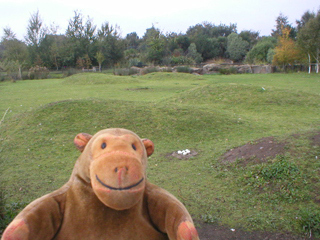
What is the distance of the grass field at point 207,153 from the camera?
13.7 feet

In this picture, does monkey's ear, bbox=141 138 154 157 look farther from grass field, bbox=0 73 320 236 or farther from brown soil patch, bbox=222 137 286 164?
brown soil patch, bbox=222 137 286 164

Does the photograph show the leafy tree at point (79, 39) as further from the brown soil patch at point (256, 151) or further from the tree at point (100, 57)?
the brown soil patch at point (256, 151)

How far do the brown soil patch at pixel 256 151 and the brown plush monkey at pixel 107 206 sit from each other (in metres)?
3.56

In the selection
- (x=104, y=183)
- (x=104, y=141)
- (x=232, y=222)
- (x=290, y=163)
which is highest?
(x=104, y=141)

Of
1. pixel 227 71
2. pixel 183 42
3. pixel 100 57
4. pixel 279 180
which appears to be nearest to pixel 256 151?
pixel 279 180

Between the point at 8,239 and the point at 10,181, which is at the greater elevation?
the point at 8,239

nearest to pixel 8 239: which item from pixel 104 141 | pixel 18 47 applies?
pixel 104 141

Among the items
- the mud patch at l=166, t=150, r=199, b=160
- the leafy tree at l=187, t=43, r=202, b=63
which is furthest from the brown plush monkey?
the leafy tree at l=187, t=43, r=202, b=63

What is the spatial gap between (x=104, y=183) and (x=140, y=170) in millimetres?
230

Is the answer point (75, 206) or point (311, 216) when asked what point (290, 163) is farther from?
point (75, 206)

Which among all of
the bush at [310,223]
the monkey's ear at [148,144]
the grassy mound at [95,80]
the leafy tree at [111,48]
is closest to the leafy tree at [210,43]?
the leafy tree at [111,48]

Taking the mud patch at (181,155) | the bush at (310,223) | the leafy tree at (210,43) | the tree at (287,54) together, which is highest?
the leafy tree at (210,43)

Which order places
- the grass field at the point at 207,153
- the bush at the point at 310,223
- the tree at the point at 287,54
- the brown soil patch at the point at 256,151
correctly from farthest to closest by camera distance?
the tree at the point at 287,54 → the brown soil patch at the point at 256,151 → the grass field at the point at 207,153 → the bush at the point at 310,223

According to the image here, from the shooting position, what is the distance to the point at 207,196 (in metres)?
4.68
